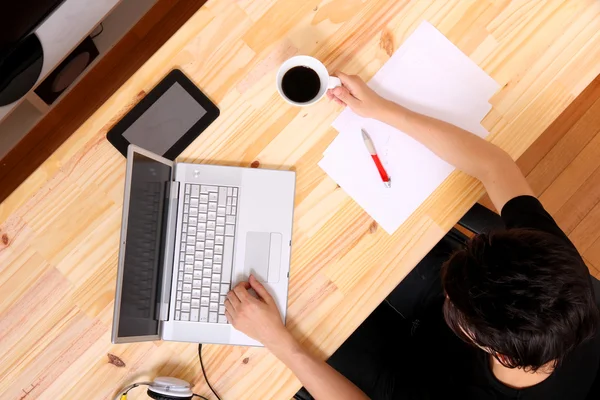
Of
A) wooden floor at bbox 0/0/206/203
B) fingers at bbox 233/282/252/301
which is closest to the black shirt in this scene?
fingers at bbox 233/282/252/301

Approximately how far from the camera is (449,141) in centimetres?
90

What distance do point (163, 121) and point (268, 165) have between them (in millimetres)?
235

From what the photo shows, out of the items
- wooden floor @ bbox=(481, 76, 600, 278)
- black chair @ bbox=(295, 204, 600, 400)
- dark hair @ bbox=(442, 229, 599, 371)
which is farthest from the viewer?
wooden floor @ bbox=(481, 76, 600, 278)

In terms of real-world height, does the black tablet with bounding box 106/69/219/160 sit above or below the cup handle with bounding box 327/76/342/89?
above

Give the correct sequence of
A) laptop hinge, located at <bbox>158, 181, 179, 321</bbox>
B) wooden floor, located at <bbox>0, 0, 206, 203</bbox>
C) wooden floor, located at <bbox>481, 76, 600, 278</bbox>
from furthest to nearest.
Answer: wooden floor, located at <bbox>0, 0, 206, 203</bbox> → wooden floor, located at <bbox>481, 76, 600, 278</bbox> → laptop hinge, located at <bbox>158, 181, 179, 321</bbox>

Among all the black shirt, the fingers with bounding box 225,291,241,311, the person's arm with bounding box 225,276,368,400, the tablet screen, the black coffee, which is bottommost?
the black shirt

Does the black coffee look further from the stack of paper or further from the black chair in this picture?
the black chair

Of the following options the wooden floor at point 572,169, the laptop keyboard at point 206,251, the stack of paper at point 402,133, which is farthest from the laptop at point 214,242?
the wooden floor at point 572,169

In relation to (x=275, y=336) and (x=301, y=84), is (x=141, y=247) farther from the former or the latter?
(x=301, y=84)

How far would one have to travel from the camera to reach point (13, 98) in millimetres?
1045

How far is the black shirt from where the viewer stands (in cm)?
87

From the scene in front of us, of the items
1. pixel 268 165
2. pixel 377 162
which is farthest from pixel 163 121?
pixel 377 162

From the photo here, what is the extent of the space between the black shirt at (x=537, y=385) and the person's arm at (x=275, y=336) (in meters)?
0.27

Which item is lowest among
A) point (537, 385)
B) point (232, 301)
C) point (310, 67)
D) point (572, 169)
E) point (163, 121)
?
point (537, 385)
